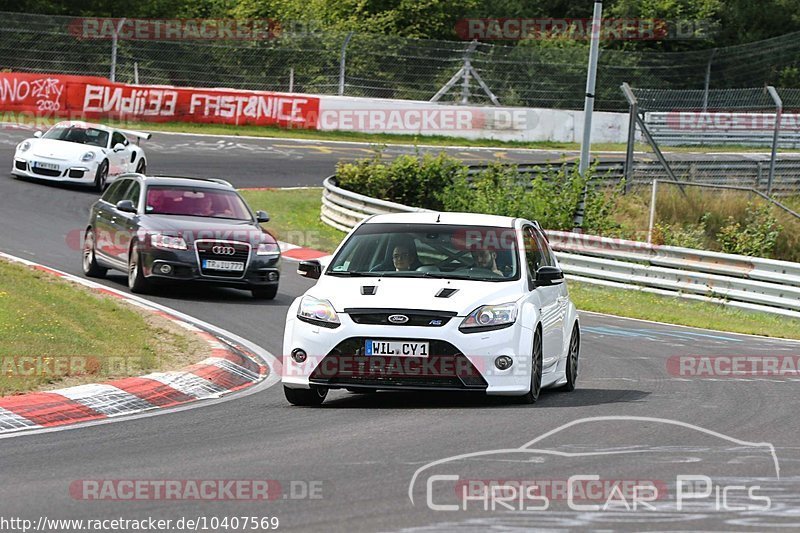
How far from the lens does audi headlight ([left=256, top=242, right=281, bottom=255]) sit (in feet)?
59.8

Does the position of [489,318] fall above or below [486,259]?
below

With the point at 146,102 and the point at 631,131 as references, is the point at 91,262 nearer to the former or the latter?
the point at 631,131

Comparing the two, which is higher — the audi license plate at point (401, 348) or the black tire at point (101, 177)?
the audi license plate at point (401, 348)

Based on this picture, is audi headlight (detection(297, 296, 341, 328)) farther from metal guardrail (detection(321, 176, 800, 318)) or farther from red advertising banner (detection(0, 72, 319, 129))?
red advertising banner (detection(0, 72, 319, 129))

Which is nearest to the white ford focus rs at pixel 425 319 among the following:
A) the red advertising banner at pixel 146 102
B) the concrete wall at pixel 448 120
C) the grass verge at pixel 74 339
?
the grass verge at pixel 74 339

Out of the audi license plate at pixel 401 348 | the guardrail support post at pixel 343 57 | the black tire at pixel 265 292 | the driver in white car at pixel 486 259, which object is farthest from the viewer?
the guardrail support post at pixel 343 57

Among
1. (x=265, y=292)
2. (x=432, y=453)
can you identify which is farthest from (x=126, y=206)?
(x=432, y=453)

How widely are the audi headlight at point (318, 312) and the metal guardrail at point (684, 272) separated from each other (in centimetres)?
1265

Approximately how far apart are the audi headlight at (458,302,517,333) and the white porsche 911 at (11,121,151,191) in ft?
67.6

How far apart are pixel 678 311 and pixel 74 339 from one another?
11.6m

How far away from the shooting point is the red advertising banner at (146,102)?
39469 millimetres

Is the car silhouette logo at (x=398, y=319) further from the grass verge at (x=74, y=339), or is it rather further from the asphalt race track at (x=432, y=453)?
the grass verge at (x=74, y=339)

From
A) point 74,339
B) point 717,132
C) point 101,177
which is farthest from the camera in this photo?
point 717,132

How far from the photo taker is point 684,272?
22594 mm
